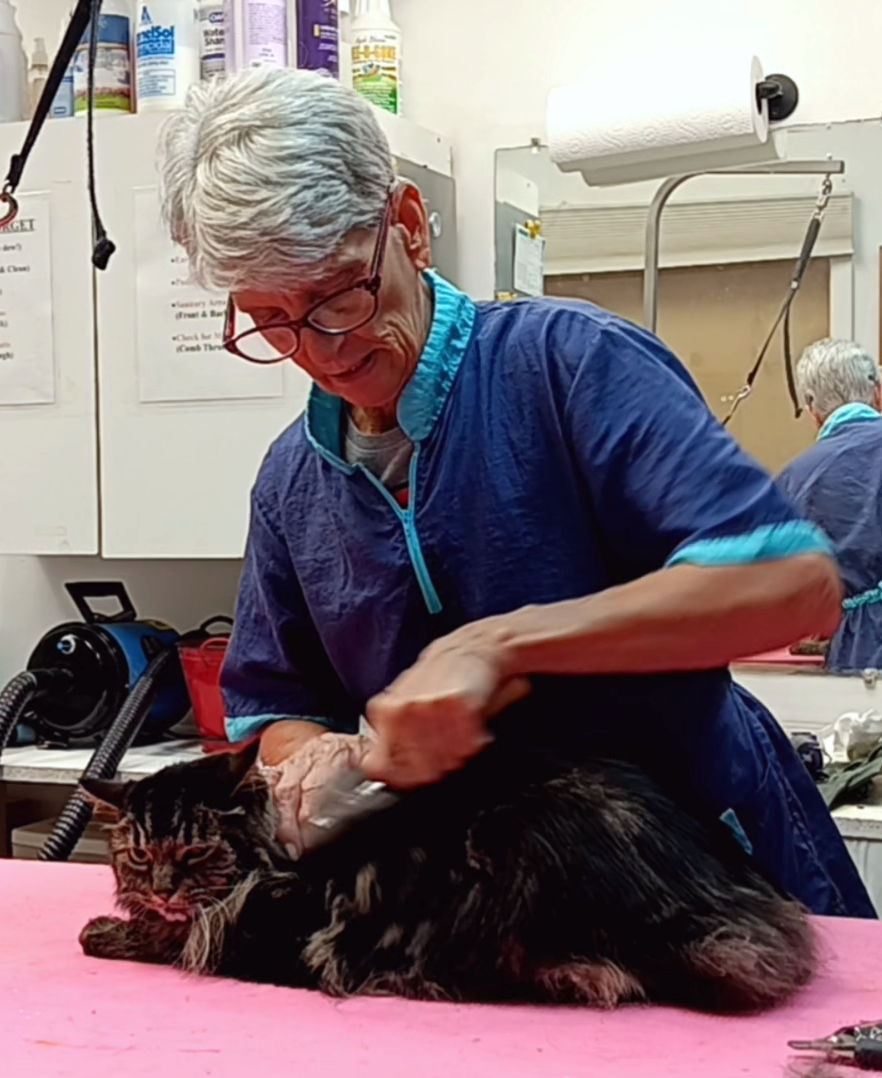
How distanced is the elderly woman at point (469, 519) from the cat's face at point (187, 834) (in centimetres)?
6

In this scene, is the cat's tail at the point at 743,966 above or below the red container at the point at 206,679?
above

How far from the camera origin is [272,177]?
1036 millimetres

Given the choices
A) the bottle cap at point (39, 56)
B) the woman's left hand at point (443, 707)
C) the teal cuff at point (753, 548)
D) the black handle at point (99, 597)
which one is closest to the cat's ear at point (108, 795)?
the woman's left hand at point (443, 707)

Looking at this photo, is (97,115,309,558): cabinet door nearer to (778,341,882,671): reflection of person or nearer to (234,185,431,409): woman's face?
(778,341,882,671): reflection of person

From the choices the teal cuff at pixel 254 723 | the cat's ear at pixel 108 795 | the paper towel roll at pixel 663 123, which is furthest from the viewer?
the paper towel roll at pixel 663 123

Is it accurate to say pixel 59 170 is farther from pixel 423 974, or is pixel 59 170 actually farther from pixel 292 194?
pixel 423 974

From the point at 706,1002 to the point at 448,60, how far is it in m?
1.69

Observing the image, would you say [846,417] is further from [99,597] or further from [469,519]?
[99,597]

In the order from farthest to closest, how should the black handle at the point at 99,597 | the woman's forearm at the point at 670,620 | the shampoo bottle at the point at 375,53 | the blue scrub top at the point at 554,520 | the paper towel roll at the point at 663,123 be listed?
the black handle at the point at 99,597 → the shampoo bottle at the point at 375,53 → the paper towel roll at the point at 663,123 → the blue scrub top at the point at 554,520 → the woman's forearm at the point at 670,620

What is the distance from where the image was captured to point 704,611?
0.96 m

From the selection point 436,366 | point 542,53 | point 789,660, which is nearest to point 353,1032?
point 436,366

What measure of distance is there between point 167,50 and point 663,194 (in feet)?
2.49

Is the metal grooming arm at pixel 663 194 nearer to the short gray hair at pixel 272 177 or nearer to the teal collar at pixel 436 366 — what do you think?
the teal collar at pixel 436 366

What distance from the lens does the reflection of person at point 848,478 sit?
2006mm
